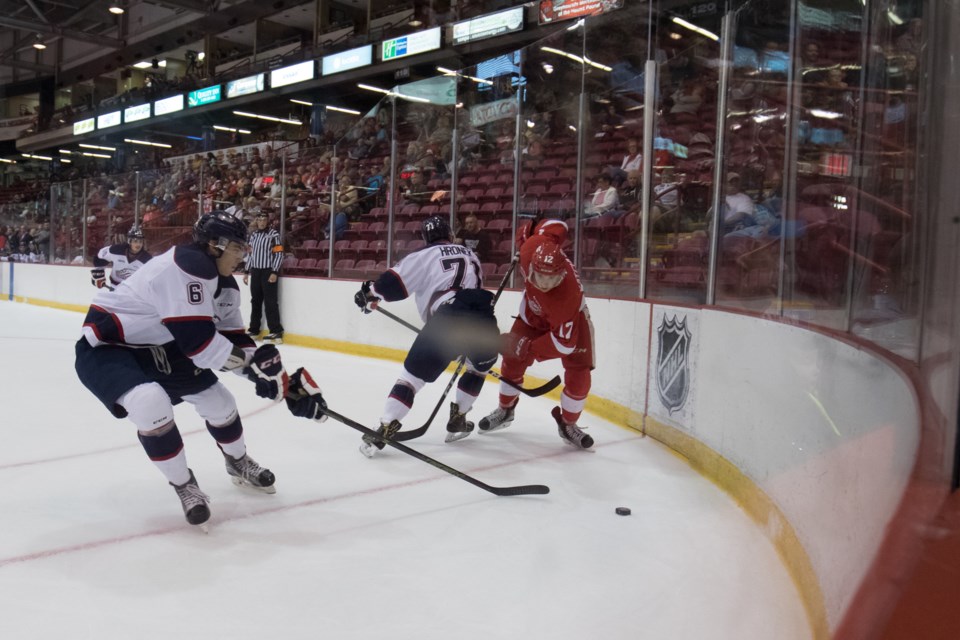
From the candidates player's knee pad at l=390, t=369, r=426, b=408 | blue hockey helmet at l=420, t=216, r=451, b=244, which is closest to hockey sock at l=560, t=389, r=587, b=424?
player's knee pad at l=390, t=369, r=426, b=408

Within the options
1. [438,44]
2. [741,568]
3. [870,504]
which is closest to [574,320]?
[741,568]

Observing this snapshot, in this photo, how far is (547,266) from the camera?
129 inches

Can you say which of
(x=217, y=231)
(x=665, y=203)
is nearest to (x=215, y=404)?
(x=217, y=231)

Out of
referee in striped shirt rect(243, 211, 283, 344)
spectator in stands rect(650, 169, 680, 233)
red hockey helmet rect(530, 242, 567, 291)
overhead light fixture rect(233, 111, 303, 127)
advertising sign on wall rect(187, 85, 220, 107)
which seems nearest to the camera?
red hockey helmet rect(530, 242, 567, 291)

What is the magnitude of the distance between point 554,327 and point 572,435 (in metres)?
0.56

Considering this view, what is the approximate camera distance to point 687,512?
Answer: 2.69m

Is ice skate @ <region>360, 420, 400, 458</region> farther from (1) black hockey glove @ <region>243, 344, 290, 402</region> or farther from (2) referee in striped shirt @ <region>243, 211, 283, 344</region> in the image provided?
(2) referee in striped shirt @ <region>243, 211, 283, 344</region>

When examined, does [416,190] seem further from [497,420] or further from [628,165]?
[497,420]

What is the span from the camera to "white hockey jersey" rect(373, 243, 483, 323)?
11.6 feet

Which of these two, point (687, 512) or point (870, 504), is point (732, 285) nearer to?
point (687, 512)

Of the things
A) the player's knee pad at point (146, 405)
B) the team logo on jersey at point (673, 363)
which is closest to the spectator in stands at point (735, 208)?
the team logo on jersey at point (673, 363)

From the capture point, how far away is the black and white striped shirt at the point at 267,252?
814 cm

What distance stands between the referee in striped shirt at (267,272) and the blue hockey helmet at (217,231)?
5.84 m

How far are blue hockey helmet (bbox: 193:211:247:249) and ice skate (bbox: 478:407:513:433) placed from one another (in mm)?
1924
